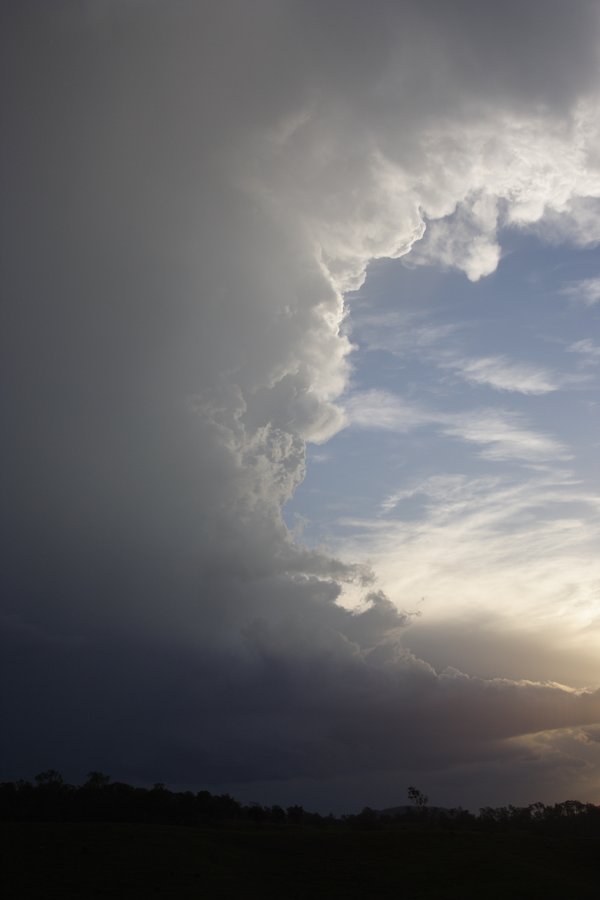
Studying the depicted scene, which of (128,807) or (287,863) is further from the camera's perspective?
(128,807)

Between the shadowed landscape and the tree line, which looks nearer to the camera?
the shadowed landscape

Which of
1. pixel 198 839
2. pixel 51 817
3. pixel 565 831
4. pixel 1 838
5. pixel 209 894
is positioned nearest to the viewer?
pixel 209 894

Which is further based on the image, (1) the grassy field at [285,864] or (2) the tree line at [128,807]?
(2) the tree line at [128,807]

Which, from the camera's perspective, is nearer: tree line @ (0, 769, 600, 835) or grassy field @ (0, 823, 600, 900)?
grassy field @ (0, 823, 600, 900)

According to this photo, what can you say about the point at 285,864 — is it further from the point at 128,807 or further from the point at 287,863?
the point at 128,807

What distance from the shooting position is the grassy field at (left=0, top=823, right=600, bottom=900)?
67.4 meters

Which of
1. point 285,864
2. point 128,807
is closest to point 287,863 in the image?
point 285,864

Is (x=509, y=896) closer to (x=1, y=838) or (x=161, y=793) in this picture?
(x=1, y=838)

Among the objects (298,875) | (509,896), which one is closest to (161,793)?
(298,875)

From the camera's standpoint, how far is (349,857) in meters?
83.4

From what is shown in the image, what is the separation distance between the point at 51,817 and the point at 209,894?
70605mm

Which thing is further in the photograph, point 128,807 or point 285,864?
point 128,807

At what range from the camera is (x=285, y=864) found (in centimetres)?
7900

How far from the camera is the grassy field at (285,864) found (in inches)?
2653
